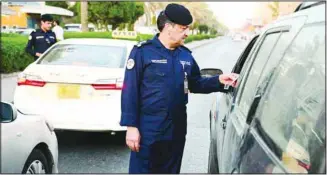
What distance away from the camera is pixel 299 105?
198 cm

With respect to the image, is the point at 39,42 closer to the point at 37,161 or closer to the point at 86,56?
the point at 86,56

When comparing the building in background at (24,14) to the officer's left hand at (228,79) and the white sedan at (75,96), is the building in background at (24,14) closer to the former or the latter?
the white sedan at (75,96)

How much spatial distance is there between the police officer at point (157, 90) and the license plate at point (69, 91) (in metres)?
→ 2.45

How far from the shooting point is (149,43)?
3.01 metres

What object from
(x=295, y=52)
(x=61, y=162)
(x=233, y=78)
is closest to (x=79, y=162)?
(x=61, y=162)

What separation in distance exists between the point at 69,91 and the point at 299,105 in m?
3.76

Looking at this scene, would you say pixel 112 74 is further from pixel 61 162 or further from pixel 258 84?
pixel 258 84

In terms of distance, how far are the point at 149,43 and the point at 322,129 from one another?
4.92 feet

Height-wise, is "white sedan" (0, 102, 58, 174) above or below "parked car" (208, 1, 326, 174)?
below

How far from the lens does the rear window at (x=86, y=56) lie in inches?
230

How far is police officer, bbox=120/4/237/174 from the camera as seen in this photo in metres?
2.96

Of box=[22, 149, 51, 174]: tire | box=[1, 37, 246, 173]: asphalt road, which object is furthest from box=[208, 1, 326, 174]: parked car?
box=[1, 37, 246, 173]: asphalt road

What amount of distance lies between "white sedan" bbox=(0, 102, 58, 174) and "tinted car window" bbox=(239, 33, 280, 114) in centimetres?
147

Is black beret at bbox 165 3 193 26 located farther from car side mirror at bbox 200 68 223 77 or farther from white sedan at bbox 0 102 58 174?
white sedan at bbox 0 102 58 174
